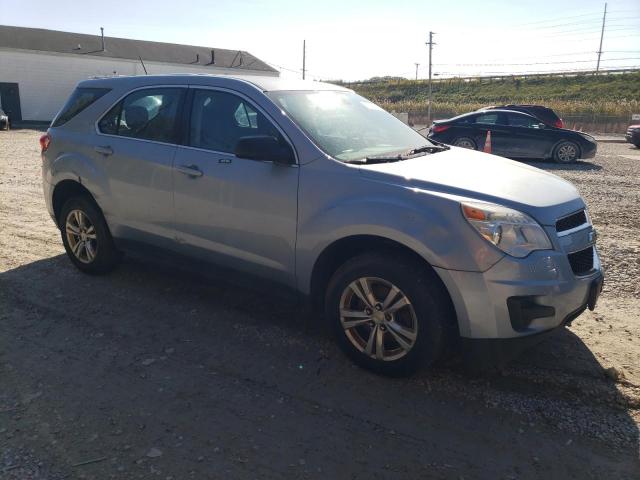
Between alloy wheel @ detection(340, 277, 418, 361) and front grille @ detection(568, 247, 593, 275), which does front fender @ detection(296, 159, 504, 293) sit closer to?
alloy wheel @ detection(340, 277, 418, 361)

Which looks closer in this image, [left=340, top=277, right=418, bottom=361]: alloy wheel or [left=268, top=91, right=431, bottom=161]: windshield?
[left=340, top=277, right=418, bottom=361]: alloy wheel

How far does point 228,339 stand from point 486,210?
2.12m

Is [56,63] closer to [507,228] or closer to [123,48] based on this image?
[123,48]

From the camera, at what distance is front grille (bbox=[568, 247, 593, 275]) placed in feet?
10.8

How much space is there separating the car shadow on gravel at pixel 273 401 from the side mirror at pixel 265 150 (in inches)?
39.7

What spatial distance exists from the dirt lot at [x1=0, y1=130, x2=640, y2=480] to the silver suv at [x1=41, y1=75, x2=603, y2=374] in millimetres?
403

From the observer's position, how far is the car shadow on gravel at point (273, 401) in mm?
2768

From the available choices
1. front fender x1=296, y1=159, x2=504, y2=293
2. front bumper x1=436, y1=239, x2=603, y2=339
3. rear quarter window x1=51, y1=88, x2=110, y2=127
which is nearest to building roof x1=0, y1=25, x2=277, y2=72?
rear quarter window x1=51, y1=88, x2=110, y2=127

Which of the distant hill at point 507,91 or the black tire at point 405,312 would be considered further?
the distant hill at point 507,91

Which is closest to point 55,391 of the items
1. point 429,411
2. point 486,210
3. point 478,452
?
point 429,411

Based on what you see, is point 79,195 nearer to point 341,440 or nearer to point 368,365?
→ point 368,365

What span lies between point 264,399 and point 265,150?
162cm

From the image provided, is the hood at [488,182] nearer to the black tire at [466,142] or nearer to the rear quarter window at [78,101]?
the rear quarter window at [78,101]

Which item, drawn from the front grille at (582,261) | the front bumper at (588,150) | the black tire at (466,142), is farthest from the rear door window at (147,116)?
the front bumper at (588,150)
